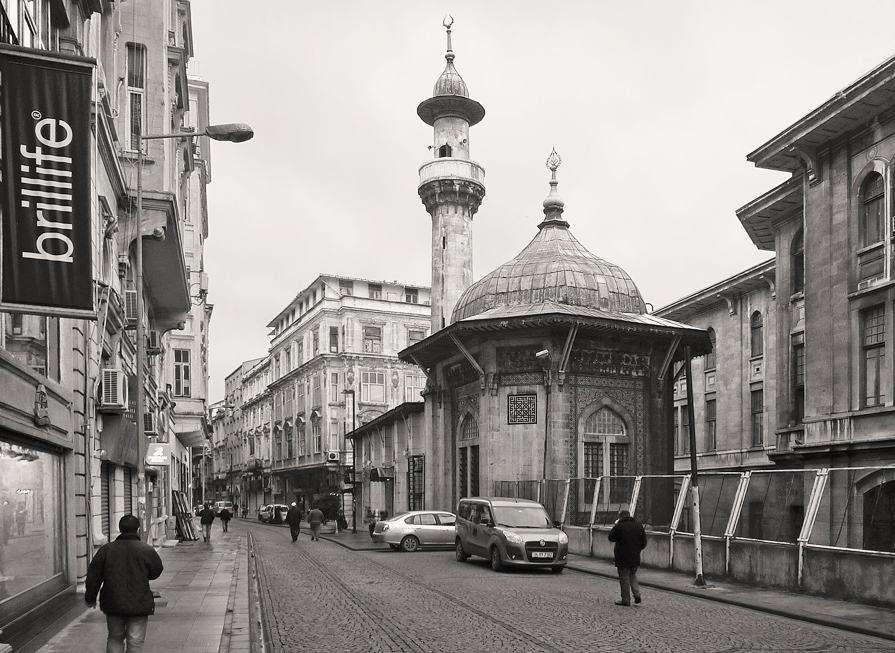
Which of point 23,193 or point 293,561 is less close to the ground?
point 23,193

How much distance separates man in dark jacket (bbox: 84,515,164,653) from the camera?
28.6ft

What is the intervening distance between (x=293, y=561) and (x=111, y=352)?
9.23 meters

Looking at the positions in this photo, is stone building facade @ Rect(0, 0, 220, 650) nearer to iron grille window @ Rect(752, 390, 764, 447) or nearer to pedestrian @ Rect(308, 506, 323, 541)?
pedestrian @ Rect(308, 506, 323, 541)

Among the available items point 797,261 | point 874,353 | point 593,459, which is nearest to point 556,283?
point 593,459

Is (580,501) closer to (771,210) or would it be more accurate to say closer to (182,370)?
(771,210)

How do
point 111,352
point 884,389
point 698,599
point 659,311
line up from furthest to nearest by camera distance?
1. point 659,311
2. point 884,389
3. point 111,352
4. point 698,599

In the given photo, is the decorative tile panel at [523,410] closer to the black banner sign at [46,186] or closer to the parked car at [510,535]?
the parked car at [510,535]

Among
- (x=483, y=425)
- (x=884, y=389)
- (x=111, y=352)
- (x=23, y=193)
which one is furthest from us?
(x=483, y=425)

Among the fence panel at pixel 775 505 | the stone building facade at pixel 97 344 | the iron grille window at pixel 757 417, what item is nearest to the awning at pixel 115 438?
the stone building facade at pixel 97 344

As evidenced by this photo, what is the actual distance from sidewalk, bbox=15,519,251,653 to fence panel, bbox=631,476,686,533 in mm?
10468

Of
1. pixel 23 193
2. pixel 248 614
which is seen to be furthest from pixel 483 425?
pixel 23 193

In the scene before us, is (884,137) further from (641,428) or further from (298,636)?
Answer: (298,636)

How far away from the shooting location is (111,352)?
21281 millimetres

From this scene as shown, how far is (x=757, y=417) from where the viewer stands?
41719mm
